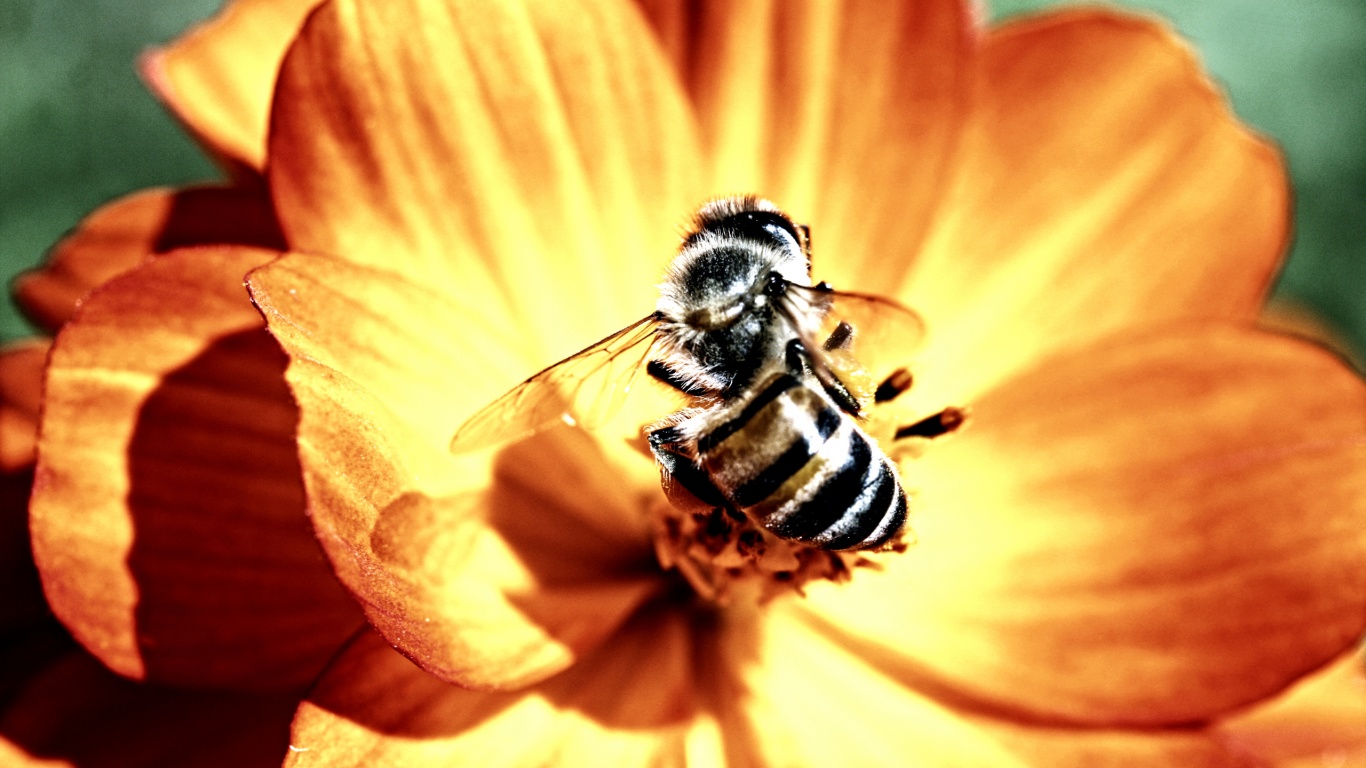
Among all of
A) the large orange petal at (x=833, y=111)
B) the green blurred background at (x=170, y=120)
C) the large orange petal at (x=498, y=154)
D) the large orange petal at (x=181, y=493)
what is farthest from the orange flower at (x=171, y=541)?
the green blurred background at (x=170, y=120)

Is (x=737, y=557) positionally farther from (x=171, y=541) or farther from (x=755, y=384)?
(x=171, y=541)

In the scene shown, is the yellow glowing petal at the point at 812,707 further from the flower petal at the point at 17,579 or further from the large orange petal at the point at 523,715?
the flower petal at the point at 17,579

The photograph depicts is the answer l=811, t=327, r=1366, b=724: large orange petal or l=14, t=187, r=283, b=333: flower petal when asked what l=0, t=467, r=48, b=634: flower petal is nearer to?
l=14, t=187, r=283, b=333: flower petal

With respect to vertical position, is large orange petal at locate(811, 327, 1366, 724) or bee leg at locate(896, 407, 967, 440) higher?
bee leg at locate(896, 407, 967, 440)

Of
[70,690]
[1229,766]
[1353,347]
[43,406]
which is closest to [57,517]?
[43,406]

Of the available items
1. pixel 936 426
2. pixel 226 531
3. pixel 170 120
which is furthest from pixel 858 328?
pixel 170 120

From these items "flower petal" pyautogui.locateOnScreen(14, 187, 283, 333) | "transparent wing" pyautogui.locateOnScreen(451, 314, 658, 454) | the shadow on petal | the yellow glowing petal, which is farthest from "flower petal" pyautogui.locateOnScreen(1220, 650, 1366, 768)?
"flower petal" pyautogui.locateOnScreen(14, 187, 283, 333)

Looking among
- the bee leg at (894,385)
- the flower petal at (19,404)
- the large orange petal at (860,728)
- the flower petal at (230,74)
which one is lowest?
the large orange petal at (860,728)
